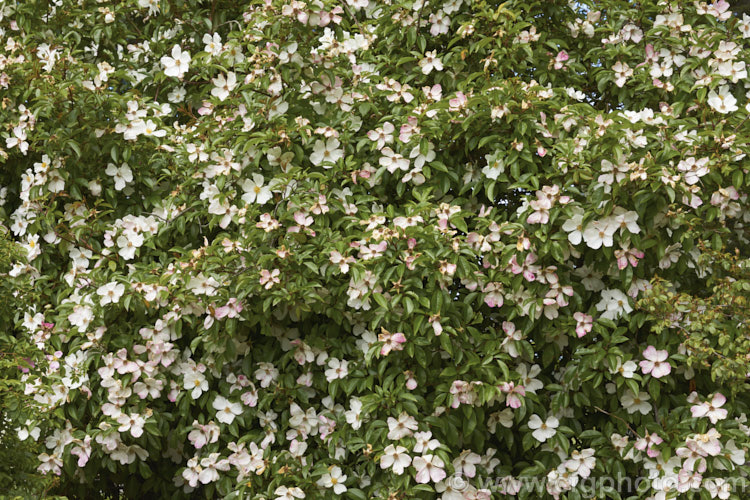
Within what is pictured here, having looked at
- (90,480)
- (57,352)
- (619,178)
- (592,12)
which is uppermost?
(592,12)

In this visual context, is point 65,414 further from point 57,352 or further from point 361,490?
point 361,490

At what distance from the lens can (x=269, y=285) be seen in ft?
10.7

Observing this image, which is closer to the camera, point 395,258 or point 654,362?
point 395,258

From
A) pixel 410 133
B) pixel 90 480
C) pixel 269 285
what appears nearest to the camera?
pixel 269 285

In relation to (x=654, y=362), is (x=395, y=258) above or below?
above

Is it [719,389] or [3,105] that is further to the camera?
[3,105]

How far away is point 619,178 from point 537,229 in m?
0.36

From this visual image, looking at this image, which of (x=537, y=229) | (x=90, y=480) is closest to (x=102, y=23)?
(x=90, y=480)

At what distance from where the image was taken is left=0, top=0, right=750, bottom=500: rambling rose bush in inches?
131

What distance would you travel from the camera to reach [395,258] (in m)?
3.25

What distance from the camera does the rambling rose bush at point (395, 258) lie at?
3.33 metres

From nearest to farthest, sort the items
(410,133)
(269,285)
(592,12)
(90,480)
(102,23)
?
(269,285) < (410,133) < (90,480) < (592,12) < (102,23)

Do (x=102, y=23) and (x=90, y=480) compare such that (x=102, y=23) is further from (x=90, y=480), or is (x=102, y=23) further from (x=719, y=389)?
(x=719, y=389)

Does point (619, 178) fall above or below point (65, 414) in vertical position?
above
